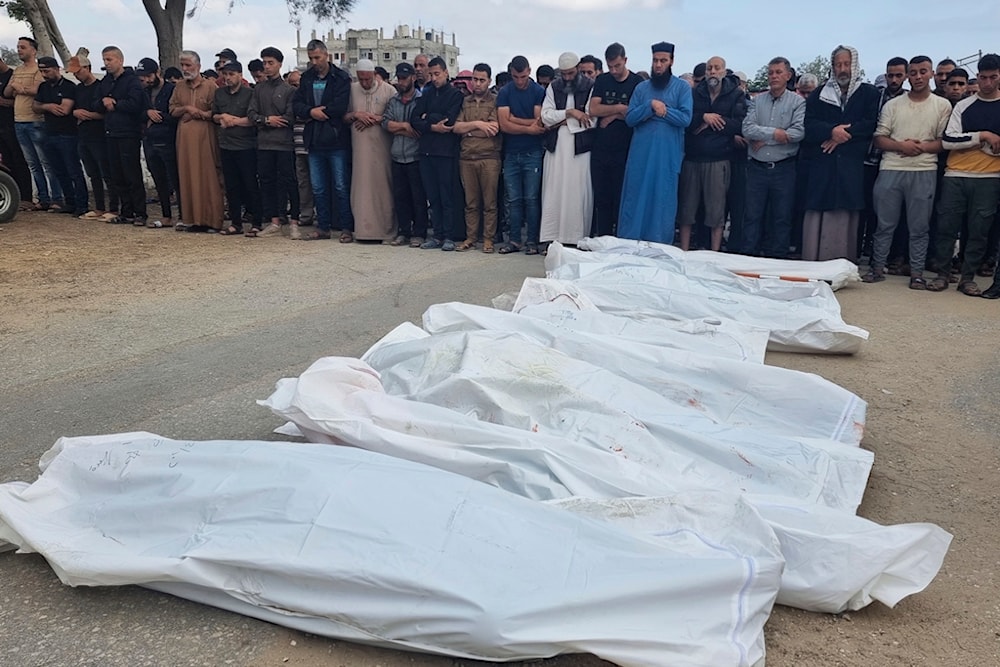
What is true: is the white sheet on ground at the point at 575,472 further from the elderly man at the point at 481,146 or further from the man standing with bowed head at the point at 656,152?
the elderly man at the point at 481,146

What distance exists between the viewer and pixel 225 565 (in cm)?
200

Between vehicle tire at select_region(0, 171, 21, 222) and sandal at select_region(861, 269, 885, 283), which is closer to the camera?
sandal at select_region(861, 269, 885, 283)

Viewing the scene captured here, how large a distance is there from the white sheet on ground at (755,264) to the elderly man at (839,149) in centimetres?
36

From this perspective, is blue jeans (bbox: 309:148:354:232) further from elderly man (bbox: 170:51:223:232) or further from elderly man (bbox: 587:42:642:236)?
elderly man (bbox: 587:42:642:236)

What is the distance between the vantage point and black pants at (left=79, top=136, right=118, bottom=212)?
900 centimetres

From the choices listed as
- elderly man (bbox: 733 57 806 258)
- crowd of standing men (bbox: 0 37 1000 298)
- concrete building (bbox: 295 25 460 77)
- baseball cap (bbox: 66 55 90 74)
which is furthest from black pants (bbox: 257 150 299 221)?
concrete building (bbox: 295 25 460 77)

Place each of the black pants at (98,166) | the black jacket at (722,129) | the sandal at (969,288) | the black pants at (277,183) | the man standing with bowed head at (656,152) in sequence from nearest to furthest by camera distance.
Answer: the sandal at (969,288)
the man standing with bowed head at (656,152)
the black jacket at (722,129)
the black pants at (277,183)
the black pants at (98,166)

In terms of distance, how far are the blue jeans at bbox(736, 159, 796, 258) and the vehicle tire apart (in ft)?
26.3

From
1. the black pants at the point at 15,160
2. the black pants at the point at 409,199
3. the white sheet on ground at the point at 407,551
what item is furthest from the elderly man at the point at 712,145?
the black pants at the point at 15,160

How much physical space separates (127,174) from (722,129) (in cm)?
666

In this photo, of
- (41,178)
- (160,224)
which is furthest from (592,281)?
(41,178)

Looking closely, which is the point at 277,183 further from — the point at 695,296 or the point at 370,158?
the point at 695,296

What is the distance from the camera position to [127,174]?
29.5 ft

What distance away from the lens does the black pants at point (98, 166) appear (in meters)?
9.00
